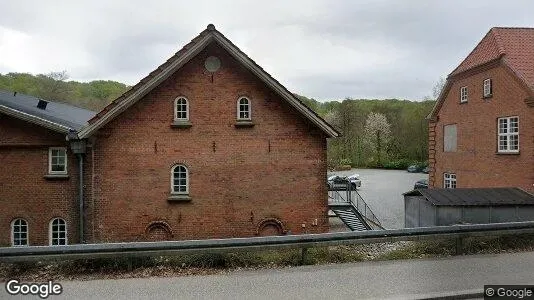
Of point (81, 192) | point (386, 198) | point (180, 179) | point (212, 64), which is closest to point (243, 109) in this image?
point (212, 64)

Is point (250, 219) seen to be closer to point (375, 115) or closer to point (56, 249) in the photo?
point (56, 249)

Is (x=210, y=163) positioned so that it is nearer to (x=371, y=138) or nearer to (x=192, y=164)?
(x=192, y=164)

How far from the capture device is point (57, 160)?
14258mm

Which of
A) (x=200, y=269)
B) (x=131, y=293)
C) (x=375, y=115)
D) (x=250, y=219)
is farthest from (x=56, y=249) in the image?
(x=375, y=115)

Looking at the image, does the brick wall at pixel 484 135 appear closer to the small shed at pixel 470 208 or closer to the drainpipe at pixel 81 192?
the small shed at pixel 470 208

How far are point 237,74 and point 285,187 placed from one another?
13.7 feet

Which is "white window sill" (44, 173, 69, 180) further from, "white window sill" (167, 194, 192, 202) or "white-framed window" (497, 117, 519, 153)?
"white-framed window" (497, 117, 519, 153)

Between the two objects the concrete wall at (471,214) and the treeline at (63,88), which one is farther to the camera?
the treeline at (63,88)

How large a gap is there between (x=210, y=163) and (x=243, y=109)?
2.16m

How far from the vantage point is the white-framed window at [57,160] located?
14.2 metres

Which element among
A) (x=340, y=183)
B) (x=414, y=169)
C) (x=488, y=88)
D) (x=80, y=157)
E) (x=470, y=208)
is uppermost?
(x=488, y=88)

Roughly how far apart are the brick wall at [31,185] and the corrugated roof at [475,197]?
1216 cm

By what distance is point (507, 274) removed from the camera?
7441 millimetres

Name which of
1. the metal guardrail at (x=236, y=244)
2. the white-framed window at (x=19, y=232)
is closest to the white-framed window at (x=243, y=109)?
the metal guardrail at (x=236, y=244)
